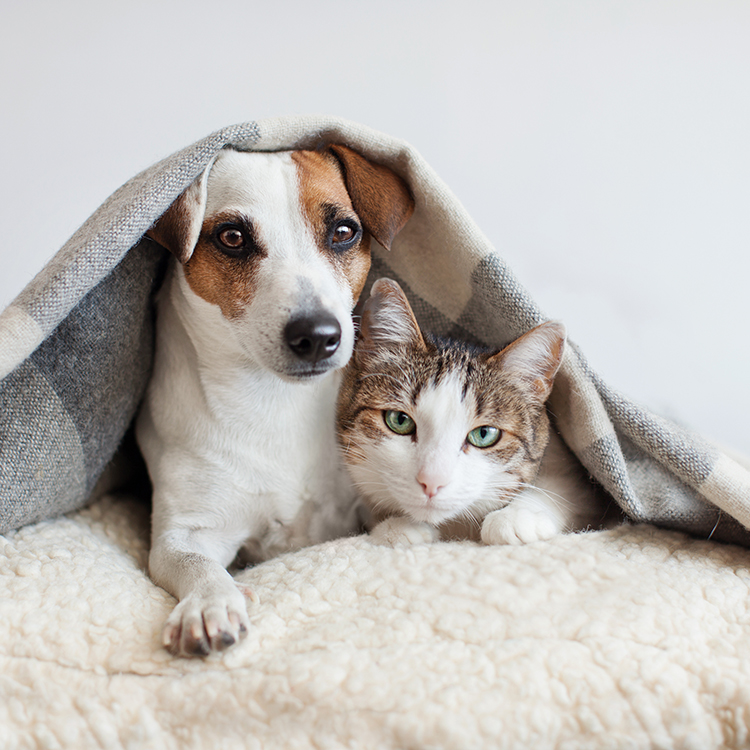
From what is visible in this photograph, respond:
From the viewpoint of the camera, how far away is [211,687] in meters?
0.85

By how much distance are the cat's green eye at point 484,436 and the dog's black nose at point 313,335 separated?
0.33 m

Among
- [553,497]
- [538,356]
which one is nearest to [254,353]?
[538,356]

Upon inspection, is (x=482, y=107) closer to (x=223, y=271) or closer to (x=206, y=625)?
(x=223, y=271)

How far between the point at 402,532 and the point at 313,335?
42cm

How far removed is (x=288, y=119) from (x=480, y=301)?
0.54m

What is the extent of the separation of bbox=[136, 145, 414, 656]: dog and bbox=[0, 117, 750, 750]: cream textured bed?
0.06 meters

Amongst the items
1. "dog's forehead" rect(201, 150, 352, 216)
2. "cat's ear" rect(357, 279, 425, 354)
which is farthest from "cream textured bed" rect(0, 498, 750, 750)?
"dog's forehead" rect(201, 150, 352, 216)

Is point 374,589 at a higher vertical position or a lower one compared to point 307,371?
lower

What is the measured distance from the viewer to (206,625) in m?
0.91

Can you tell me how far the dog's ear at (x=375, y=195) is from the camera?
125cm

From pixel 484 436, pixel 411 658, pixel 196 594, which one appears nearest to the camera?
pixel 411 658

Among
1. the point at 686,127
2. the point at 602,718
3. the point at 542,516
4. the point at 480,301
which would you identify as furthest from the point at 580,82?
the point at 602,718

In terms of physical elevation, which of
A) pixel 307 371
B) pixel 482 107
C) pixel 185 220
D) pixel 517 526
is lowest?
pixel 517 526

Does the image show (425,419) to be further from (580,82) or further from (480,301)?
(580,82)
